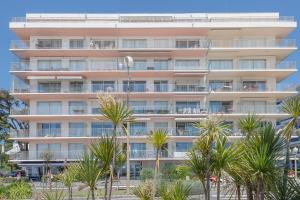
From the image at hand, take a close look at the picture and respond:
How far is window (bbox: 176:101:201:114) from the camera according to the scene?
68062 millimetres

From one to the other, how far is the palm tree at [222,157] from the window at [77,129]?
51783 millimetres

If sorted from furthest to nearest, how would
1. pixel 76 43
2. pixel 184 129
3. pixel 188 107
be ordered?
pixel 76 43 → pixel 188 107 → pixel 184 129

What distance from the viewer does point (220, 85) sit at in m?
71.3

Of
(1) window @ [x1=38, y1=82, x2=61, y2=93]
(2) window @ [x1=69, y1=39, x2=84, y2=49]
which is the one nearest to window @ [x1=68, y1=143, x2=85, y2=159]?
(1) window @ [x1=38, y1=82, x2=61, y2=93]

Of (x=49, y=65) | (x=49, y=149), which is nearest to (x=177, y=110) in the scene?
(x=49, y=149)

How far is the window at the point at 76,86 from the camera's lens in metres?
68.6

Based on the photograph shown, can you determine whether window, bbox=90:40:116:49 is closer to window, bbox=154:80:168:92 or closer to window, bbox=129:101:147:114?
window, bbox=154:80:168:92

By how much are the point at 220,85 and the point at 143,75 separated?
10.6 meters

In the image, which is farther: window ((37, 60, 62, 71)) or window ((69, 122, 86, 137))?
window ((37, 60, 62, 71))

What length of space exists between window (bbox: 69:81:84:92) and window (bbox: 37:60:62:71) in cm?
262

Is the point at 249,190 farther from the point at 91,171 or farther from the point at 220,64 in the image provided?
the point at 220,64

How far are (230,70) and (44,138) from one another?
25273 millimetres

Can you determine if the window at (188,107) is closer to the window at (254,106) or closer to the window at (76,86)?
the window at (254,106)

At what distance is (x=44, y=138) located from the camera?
66.5 metres
